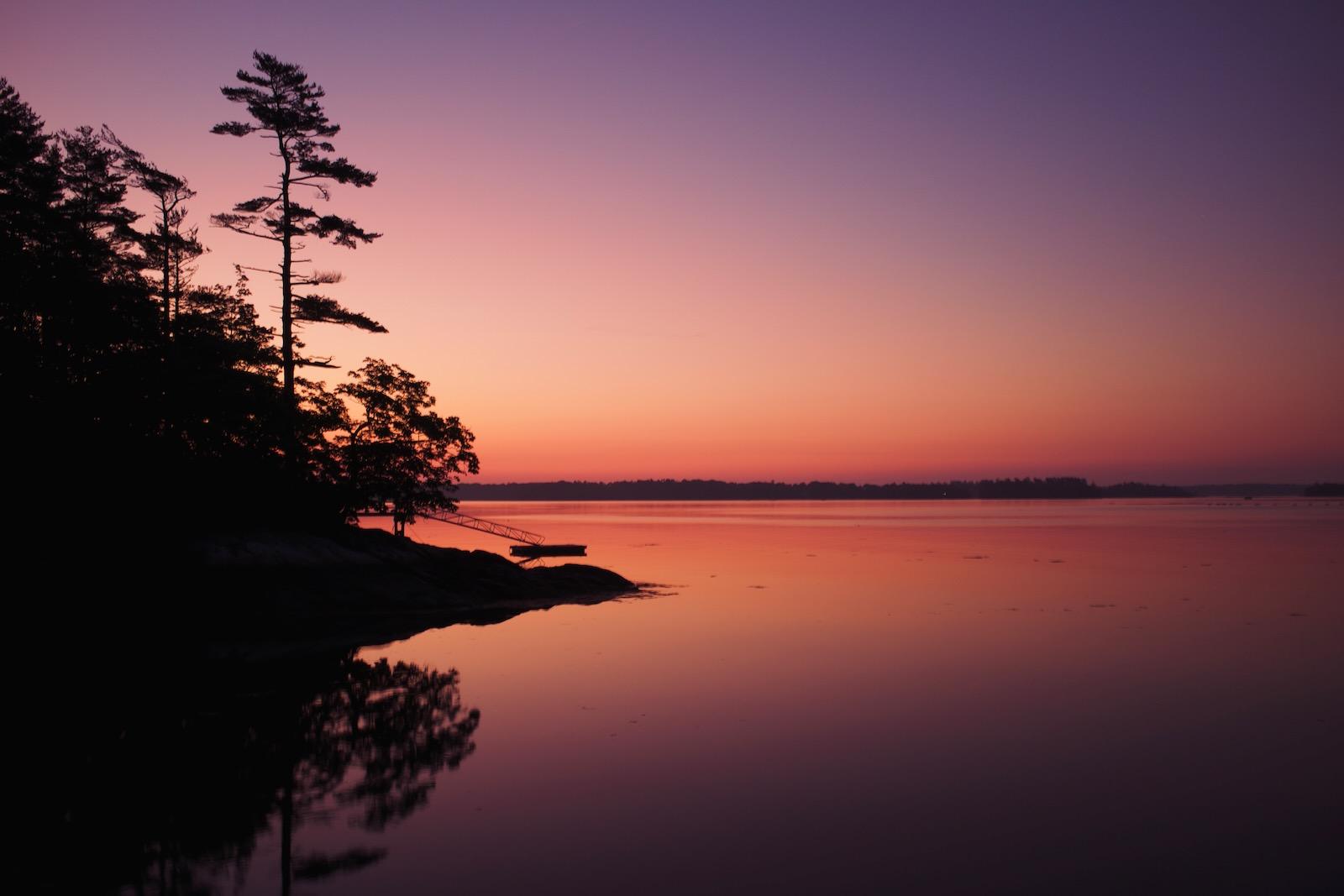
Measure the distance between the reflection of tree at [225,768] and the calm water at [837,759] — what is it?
0.14 metres

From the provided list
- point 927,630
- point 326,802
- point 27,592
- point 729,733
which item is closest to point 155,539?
point 27,592

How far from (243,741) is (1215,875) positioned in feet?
56.8

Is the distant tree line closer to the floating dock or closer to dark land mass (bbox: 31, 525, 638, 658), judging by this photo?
dark land mass (bbox: 31, 525, 638, 658)

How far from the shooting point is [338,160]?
3944 centimetres

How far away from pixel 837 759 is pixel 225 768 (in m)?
11.8

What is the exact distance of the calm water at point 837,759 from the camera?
38.2ft

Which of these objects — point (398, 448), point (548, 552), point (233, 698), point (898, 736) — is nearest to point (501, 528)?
point (548, 552)

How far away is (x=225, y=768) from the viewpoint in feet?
50.4

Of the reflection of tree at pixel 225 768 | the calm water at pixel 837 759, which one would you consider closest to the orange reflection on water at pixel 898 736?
the calm water at pixel 837 759

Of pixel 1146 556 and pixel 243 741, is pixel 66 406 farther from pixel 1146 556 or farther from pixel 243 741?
pixel 1146 556

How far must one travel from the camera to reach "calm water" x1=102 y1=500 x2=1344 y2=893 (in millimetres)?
11648

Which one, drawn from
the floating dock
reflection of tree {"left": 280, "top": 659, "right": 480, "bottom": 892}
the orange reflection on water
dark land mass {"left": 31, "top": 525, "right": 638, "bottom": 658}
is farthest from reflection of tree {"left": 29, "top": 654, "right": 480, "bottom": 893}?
the floating dock

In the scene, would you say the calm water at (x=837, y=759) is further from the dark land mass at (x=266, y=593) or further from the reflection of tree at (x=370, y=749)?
the dark land mass at (x=266, y=593)

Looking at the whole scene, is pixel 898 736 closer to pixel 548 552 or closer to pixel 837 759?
pixel 837 759
